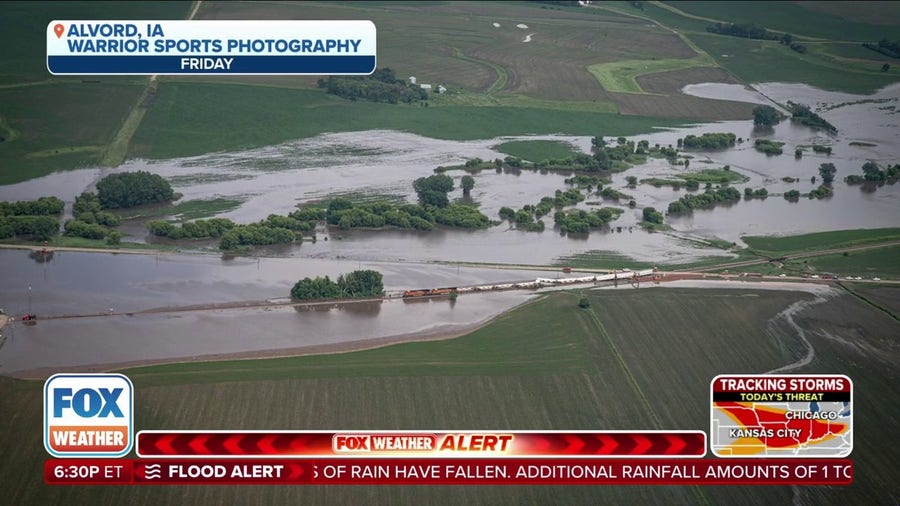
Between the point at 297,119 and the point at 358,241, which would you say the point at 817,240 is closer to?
the point at 358,241

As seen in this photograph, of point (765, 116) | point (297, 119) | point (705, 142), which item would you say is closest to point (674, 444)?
point (297, 119)

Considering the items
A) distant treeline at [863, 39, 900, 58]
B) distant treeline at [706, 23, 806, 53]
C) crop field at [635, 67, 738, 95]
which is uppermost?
distant treeline at [706, 23, 806, 53]

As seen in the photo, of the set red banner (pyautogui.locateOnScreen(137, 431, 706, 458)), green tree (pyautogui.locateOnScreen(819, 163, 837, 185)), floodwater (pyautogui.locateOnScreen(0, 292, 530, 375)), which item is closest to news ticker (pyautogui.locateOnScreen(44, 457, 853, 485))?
red banner (pyautogui.locateOnScreen(137, 431, 706, 458))

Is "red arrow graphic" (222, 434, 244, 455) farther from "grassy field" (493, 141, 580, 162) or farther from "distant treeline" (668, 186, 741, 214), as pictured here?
"grassy field" (493, 141, 580, 162)

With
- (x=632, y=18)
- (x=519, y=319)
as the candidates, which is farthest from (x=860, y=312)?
(x=632, y=18)

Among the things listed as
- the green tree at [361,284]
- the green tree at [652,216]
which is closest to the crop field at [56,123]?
the green tree at [361,284]

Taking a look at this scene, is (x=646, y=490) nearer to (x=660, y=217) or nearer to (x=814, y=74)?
(x=660, y=217)
